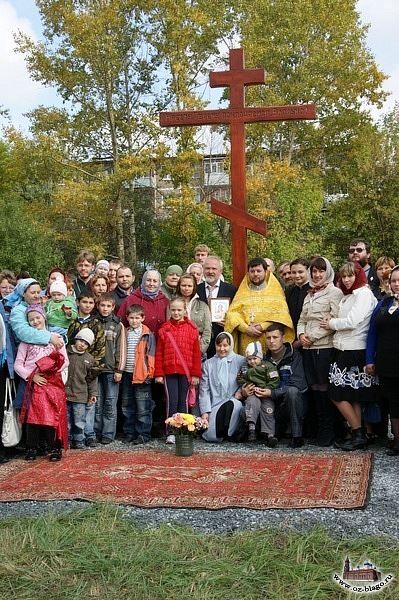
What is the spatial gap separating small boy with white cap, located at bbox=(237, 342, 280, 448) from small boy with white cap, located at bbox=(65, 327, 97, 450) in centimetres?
169

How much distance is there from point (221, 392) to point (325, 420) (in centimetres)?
117

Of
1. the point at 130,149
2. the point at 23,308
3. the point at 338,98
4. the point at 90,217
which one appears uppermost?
the point at 338,98

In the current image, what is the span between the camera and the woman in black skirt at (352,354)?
6703 mm

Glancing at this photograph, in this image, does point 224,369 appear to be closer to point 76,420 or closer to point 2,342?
point 76,420

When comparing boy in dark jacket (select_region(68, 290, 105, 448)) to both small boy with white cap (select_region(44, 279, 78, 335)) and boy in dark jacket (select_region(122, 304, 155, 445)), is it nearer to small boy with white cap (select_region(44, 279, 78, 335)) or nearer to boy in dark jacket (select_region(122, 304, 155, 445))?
small boy with white cap (select_region(44, 279, 78, 335))

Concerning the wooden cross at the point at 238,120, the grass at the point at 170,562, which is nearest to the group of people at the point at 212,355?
the wooden cross at the point at 238,120

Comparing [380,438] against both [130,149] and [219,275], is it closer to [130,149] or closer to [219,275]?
[219,275]

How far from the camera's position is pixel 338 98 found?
3066cm

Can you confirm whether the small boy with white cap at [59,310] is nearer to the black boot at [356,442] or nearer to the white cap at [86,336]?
the white cap at [86,336]

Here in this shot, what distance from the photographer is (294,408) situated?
7.08 m

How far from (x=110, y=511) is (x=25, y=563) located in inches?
35.5

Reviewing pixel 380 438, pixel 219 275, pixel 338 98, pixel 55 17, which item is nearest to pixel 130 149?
pixel 55 17

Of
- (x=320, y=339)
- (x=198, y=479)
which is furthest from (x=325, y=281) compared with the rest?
(x=198, y=479)

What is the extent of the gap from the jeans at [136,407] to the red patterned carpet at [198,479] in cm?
67
